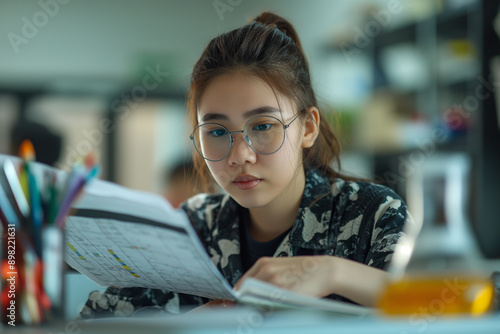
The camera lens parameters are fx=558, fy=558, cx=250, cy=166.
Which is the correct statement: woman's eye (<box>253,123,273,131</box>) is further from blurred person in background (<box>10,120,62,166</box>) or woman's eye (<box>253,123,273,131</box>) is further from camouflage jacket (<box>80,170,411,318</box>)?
blurred person in background (<box>10,120,62,166</box>)

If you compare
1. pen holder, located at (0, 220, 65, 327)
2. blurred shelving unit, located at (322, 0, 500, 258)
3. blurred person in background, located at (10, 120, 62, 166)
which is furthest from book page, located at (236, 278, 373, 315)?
blurred person in background, located at (10, 120, 62, 166)

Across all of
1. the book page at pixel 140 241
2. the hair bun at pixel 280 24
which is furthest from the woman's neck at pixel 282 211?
the book page at pixel 140 241

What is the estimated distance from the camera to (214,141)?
1.18 m

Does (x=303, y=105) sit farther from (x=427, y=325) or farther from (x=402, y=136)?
(x=402, y=136)

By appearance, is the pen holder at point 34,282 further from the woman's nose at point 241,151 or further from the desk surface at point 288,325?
the woman's nose at point 241,151

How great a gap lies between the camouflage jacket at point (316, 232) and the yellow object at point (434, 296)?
1.39 feet

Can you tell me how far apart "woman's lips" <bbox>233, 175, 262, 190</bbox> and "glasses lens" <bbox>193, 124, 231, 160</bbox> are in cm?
6

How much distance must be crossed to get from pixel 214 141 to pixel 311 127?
28cm

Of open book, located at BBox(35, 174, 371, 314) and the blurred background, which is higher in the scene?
the blurred background

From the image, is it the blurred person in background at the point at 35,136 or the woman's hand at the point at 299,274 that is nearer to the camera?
the woman's hand at the point at 299,274

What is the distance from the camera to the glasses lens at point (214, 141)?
1.17 m

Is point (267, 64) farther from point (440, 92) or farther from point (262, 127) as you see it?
point (440, 92)

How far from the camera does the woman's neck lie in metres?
1.32

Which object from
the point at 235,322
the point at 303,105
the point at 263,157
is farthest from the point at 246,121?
the point at 235,322
